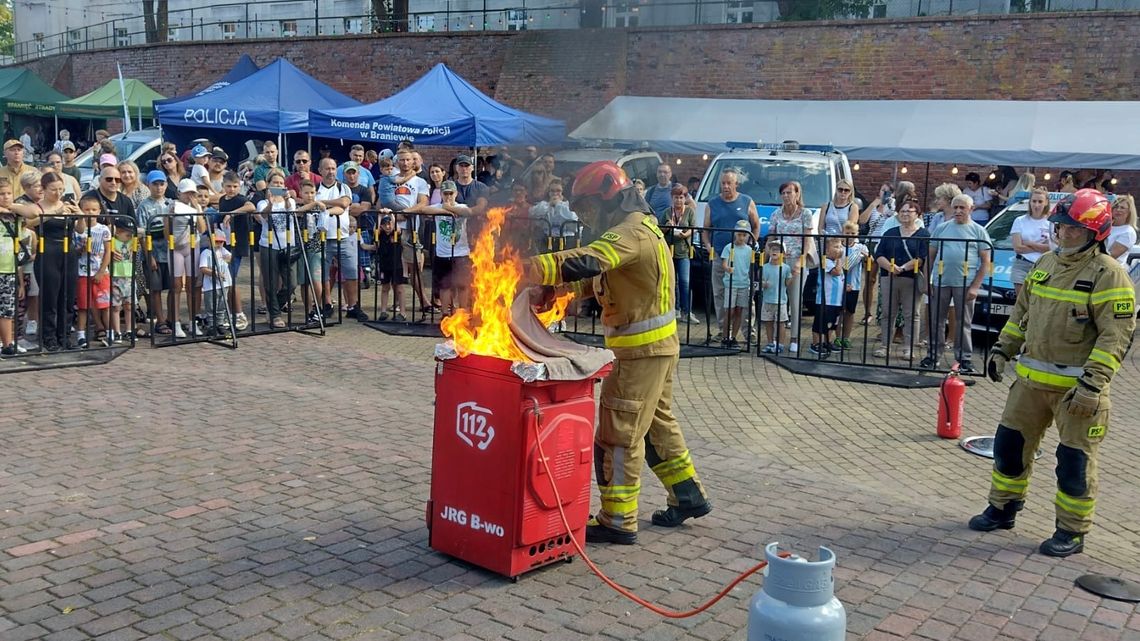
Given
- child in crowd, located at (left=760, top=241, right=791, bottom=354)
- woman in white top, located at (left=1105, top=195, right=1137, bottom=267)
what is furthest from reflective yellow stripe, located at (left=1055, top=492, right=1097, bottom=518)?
woman in white top, located at (left=1105, top=195, right=1137, bottom=267)

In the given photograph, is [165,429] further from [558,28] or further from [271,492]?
[558,28]

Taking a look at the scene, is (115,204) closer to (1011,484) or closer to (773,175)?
(773,175)

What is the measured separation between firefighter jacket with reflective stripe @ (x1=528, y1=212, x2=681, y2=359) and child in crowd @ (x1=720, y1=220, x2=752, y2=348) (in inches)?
227

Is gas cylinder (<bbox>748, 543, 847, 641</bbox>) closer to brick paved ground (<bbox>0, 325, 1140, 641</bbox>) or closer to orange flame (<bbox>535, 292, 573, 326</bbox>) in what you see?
brick paved ground (<bbox>0, 325, 1140, 641</bbox>)

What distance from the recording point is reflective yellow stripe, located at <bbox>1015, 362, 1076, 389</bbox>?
568cm

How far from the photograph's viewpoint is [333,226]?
12.4m

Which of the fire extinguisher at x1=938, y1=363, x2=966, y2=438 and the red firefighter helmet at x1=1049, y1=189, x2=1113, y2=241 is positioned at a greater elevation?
the red firefighter helmet at x1=1049, y1=189, x2=1113, y2=241

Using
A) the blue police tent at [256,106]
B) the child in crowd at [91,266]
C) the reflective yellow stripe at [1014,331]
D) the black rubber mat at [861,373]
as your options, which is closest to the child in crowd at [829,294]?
the black rubber mat at [861,373]

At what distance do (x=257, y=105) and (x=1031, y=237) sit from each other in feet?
42.7

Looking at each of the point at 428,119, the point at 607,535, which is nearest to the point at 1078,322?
the point at 607,535

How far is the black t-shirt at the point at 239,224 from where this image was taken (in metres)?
11.7

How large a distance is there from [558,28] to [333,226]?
6.00m

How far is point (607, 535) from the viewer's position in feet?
18.5

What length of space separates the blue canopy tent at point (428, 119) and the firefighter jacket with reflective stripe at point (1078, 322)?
10.3 m
